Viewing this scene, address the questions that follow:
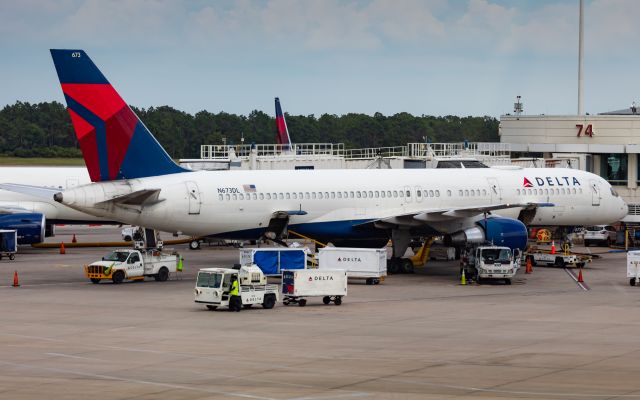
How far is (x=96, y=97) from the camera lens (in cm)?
5291

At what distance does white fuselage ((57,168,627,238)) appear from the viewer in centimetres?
5475

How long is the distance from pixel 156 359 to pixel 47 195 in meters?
35.2

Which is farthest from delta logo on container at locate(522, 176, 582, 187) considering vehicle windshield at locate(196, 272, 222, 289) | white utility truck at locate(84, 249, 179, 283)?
vehicle windshield at locate(196, 272, 222, 289)

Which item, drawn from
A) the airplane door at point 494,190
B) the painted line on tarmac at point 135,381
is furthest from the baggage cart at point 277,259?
the painted line on tarmac at point 135,381

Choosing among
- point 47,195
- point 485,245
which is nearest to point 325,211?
point 485,245

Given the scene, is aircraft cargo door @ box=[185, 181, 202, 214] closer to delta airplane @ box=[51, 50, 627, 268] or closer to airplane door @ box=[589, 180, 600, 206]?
delta airplane @ box=[51, 50, 627, 268]

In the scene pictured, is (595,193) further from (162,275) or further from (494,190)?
(162,275)

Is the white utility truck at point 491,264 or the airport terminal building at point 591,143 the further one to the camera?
the airport terminal building at point 591,143

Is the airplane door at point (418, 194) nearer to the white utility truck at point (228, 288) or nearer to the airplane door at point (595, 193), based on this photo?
the airplane door at point (595, 193)

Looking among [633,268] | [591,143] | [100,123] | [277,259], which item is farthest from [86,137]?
[591,143]

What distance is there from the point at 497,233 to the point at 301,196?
9.69 metres

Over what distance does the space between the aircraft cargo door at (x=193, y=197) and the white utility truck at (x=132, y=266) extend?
2.83 m

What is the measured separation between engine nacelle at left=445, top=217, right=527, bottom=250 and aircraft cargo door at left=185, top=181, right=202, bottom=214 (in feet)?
42.4

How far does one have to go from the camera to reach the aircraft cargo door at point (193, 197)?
55406 mm
